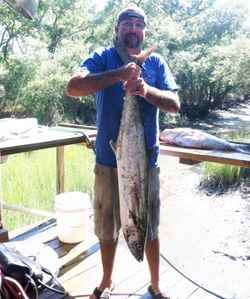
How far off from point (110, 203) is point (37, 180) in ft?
12.5

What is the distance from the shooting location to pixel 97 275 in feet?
8.74

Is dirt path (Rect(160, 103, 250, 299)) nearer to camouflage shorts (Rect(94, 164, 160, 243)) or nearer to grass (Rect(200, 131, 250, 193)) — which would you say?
grass (Rect(200, 131, 250, 193))

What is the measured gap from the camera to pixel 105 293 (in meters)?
2.34

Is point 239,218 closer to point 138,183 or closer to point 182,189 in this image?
point 182,189

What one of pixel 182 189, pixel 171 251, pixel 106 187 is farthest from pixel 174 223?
pixel 106 187

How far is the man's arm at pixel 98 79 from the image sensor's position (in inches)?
65.1

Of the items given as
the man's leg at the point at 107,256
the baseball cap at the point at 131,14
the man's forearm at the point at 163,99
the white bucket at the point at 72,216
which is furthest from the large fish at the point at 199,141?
the baseball cap at the point at 131,14

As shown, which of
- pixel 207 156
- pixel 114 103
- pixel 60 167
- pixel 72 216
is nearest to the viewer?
pixel 114 103

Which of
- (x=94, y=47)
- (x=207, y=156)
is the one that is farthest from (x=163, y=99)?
(x=94, y=47)

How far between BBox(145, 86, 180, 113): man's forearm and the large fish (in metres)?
0.95

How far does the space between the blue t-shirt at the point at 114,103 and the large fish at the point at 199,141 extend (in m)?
0.88

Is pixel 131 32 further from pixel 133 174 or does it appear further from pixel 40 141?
pixel 40 141

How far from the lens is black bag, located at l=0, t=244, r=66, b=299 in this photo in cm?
193

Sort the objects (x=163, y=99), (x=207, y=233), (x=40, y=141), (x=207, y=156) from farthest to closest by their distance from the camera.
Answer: (x=207, y=233) < (x=40, y=141) < (x=207, y=156) < (x=163, y=99)
